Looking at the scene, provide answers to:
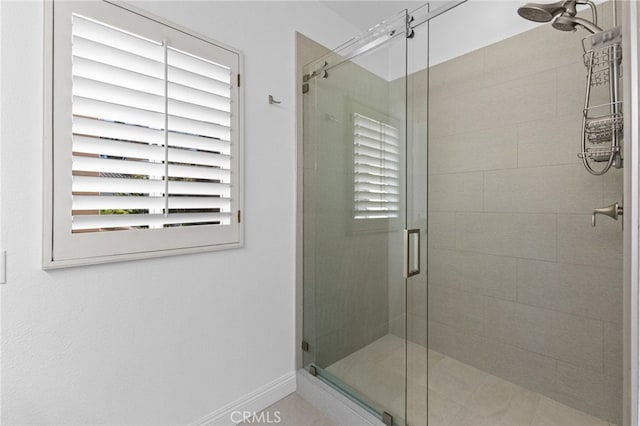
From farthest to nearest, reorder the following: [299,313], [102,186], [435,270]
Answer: [435,270], [299,313], [102,186]

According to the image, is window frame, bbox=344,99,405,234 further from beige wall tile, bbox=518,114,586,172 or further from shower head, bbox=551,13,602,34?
beige wall tile, bbox=518,114,586,172

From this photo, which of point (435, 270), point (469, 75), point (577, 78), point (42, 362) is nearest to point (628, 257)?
point (577, 78)

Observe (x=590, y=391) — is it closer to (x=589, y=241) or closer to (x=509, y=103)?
(x=589, y=241)

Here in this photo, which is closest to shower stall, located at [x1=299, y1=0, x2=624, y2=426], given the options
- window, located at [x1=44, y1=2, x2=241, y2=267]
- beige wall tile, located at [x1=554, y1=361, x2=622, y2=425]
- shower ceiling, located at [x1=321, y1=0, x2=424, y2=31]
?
beige wall tile, located at [x1=554, y1=361, x2=622, y2=425]

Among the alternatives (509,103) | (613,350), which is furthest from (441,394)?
(509,103)

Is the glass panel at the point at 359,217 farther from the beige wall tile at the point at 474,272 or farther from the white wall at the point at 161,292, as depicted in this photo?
the beige wall tile at the point at 474,272

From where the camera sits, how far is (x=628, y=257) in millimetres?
722

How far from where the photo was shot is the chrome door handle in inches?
54.5

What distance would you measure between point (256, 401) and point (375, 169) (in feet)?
4.71

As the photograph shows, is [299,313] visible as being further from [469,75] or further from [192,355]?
[469,75]

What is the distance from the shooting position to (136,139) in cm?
127

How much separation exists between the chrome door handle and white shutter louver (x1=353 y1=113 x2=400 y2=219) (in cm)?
13

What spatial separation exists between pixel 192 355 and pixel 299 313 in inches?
26.7

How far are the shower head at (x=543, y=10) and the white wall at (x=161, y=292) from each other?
1201 mm
